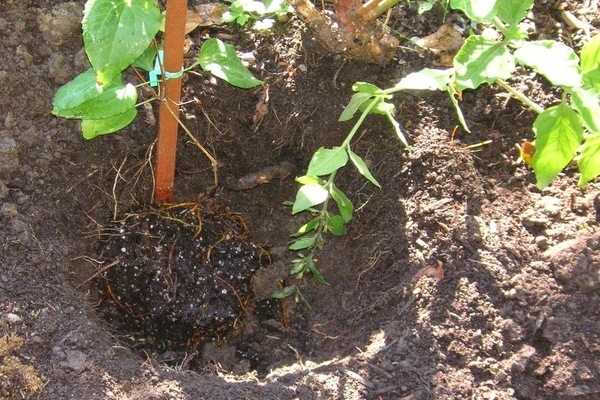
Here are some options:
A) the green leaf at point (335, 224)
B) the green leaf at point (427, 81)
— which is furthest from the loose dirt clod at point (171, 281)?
the green leaf at point (427, 81)

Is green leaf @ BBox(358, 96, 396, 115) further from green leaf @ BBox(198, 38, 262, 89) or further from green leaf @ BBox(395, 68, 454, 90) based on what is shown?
green leaf @ BBox(198, 38, 262, 89)

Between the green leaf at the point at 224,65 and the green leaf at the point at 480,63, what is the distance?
1.53 ft

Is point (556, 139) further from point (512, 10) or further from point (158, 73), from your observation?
point (158, 73)

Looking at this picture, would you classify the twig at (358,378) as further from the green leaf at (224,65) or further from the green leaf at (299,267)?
the green leaf at (224,65)

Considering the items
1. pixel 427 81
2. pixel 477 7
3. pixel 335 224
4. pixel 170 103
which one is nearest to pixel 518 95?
pixel 427 81

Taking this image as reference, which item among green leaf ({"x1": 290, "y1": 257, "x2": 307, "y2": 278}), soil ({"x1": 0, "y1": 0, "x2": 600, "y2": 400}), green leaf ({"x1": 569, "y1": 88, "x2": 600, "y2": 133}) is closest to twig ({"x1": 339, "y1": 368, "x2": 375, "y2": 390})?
soil ({"x1": 0, "y1": 0, "x2": 600, "y2": 400})

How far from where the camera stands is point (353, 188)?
73.7 inches

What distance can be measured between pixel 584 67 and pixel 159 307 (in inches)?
46.9

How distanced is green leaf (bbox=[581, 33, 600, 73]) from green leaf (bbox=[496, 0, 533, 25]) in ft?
0.48

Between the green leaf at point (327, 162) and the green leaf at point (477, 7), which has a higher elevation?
the green leaf at point (477, 7)

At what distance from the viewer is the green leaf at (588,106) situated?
141 centimetres

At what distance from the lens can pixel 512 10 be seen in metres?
1.45

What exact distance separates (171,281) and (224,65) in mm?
607

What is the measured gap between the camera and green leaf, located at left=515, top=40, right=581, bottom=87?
1.36 m
